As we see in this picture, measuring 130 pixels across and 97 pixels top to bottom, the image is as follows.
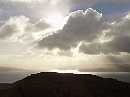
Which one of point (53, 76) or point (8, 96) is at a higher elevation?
point (53, 76)

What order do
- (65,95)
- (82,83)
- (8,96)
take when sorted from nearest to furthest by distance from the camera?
(8,96), (65,95), (82,83)

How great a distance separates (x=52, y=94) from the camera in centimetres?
9519

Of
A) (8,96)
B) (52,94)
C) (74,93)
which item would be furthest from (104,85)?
(8,96)

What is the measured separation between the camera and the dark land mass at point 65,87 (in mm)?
95562

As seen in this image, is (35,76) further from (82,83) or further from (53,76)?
(82,83)

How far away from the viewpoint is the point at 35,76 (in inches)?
4156

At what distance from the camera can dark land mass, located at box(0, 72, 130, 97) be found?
95.6m

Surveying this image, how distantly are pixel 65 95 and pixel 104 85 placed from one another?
16978 millimetres

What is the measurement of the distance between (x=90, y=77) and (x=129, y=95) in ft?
55.2

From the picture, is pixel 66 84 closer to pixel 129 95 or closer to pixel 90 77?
pixel 90 77

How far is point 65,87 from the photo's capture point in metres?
99.6

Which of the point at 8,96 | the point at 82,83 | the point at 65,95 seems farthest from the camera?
the point at 82,83

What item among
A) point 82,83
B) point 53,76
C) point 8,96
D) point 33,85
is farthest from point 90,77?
point 8,96

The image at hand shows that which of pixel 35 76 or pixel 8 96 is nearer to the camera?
pixel 8 96
